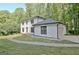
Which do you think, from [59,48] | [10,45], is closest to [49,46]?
[59,48]

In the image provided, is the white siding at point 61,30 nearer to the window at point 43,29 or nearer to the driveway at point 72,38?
the driveway at point 72,38

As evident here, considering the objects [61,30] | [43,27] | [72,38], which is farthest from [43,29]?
[72,38]

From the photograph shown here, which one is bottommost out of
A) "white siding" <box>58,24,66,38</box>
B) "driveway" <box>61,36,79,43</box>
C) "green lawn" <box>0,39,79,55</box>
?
"green lawn" <box>0,39,79,55</box>

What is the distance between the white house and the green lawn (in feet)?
0.62

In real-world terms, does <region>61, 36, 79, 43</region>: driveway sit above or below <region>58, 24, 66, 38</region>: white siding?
below

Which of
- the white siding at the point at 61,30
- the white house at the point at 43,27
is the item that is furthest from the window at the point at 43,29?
the white siding at the point at 61,30

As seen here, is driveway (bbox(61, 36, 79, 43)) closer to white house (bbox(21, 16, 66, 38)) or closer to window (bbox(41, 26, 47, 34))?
white house (bbox(21, 16, 66, 38))

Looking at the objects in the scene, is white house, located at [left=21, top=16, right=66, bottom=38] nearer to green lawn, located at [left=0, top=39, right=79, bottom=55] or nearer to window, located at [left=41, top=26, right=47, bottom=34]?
window, located at [left=41, top=26, right=47, bottom=34]

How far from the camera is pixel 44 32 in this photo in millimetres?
5750

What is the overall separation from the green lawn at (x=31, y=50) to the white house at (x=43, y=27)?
0.19m

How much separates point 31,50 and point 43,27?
1.19ft

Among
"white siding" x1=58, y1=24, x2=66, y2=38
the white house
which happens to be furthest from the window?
"white siding" x1=58, y1=24, x2=66, y2=38

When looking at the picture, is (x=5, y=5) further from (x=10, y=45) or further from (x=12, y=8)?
(x=10, y=45)

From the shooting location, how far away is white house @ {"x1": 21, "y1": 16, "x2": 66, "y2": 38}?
5719 mm
